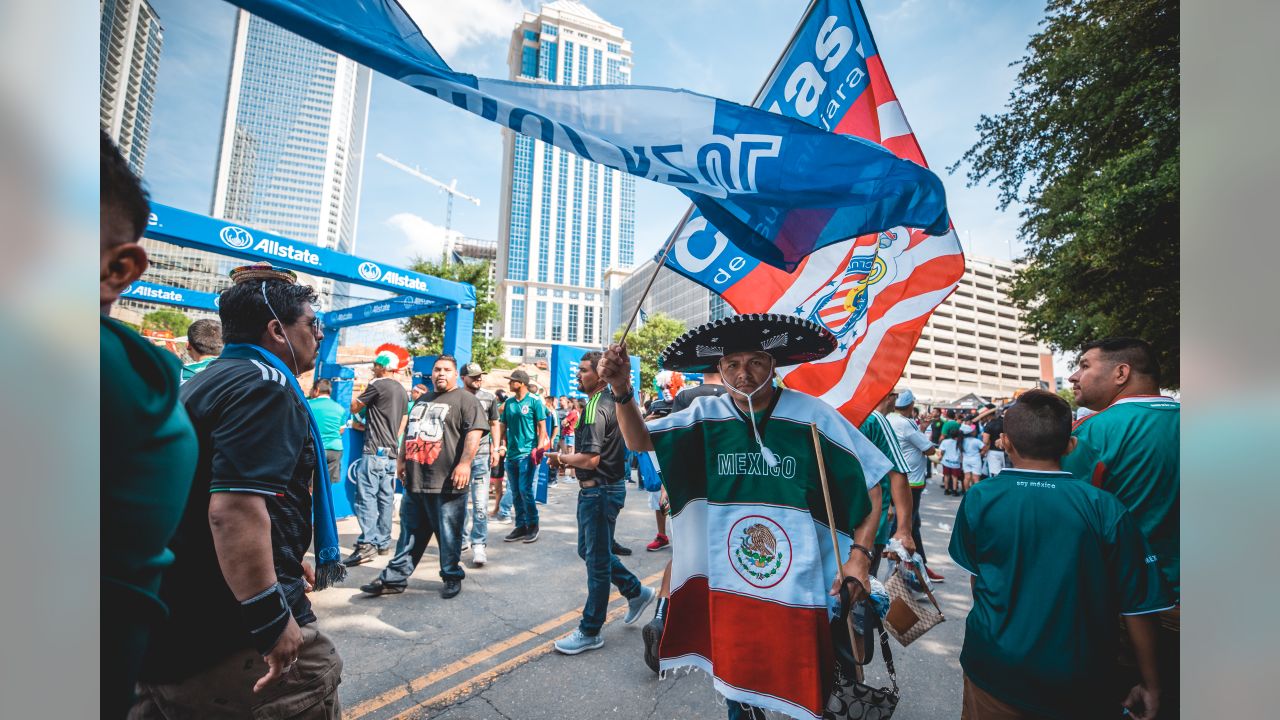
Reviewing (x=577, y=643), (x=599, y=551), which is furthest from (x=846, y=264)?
(x=577, y=643)

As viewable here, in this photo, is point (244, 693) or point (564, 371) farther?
point (564, 371)

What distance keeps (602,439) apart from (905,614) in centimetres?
262

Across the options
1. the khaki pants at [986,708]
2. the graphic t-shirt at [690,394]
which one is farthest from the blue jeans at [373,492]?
the khaki pants at [986,708]

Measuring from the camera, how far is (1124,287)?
10805 millimetres

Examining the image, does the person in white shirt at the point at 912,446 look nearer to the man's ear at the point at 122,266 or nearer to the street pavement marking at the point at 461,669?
the street pavement marking at the point at 461,669

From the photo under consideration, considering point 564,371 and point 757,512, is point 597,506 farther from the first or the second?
point 564,371

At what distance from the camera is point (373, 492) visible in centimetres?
573

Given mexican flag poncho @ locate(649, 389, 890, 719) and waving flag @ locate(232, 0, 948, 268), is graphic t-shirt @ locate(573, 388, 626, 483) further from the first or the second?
waving flag @ locate(232, 0, 948, 268)

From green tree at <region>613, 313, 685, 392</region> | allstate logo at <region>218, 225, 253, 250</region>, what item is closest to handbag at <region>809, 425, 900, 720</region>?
allstate logo at <region>218, 225, 253, 250</region>

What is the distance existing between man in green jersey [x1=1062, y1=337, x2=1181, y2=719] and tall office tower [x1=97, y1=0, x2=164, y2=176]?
337 centimetres

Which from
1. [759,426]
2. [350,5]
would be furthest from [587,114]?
[759,426]

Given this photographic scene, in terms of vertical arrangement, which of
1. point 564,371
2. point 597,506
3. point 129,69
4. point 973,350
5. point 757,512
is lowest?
point 597,506

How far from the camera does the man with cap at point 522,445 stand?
6.82m

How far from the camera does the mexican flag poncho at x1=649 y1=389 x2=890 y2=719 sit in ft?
7.07
